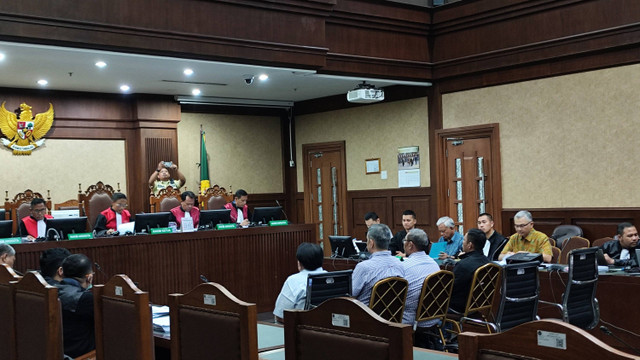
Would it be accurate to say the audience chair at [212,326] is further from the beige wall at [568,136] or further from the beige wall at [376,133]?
the beige wall at [376,133]

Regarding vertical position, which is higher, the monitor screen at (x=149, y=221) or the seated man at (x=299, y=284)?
the monitor screen at (x=149, y=221)

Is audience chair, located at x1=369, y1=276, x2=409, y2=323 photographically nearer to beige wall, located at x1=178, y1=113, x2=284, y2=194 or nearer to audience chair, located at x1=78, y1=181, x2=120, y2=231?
audience chair, located at x1=78, y1=181, x2=120, y2=231

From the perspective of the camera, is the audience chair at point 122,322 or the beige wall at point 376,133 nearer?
the audience chair at point 122,322

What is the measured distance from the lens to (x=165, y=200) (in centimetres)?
1024

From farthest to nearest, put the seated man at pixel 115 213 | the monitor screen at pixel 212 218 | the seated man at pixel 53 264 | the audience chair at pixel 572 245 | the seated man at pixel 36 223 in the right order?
1. the seated man at pixel 115 213
2. the monitor screen at pixel 212 218
3. the seated man at pixel 36 223
4. the audience chair at pixel 572 245
5. the seated man at pixel 53 264

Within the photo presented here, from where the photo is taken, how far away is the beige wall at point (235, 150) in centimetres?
1193

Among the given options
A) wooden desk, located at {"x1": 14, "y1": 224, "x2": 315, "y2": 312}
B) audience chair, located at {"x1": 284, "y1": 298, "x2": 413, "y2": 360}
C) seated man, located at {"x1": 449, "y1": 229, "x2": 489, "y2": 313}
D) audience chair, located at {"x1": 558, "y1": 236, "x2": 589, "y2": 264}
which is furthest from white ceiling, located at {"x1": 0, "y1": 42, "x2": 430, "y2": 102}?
audience chair, located at {"x1": 284, "y1": 298, "x2": 413, "y2": 360}

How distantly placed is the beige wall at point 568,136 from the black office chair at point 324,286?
5.19 metres

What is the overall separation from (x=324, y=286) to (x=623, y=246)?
3431 millimetres

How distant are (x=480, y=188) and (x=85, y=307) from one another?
742cm

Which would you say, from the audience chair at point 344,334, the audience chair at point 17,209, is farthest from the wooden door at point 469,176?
the audience chair at point 344,334

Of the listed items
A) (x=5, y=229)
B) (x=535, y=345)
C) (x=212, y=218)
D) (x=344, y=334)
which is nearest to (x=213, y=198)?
(x=212, y=218)

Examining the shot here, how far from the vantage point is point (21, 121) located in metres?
10.1

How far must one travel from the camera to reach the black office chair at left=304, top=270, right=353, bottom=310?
176 inches
